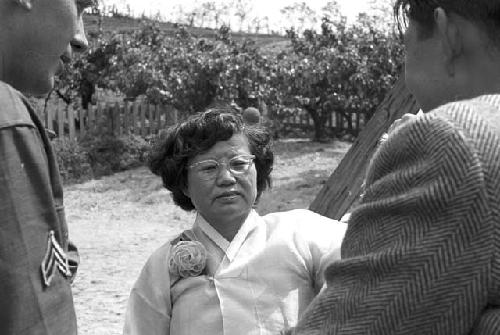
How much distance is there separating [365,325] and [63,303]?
23.0 inches

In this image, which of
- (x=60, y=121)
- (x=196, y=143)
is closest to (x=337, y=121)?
(x=60, y=121)

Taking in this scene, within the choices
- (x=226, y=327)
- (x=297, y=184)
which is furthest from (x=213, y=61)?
(x=226, y=327)

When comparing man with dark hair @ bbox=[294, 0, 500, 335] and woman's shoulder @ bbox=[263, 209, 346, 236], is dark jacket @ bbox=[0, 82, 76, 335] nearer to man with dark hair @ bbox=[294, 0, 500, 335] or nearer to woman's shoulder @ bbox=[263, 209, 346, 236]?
man with dark hair @ bbox=[294, 0, 500, 335]

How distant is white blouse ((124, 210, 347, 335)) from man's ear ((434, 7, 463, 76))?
3.89 ft

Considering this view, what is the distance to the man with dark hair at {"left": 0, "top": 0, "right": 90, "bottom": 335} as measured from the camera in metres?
1.39

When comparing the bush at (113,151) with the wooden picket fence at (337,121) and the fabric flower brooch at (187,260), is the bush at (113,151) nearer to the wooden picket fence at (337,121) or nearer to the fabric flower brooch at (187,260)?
the wooden picket fence at (337,121)

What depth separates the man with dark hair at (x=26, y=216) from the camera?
1391 millimetres

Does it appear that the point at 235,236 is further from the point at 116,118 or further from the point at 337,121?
the point at 337,121

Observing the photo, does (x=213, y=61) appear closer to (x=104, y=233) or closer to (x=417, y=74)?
(x=104, y=233)

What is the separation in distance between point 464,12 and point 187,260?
1.40 metres

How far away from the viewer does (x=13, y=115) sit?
56.3 inches

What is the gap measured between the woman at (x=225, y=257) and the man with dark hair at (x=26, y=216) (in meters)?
0.88

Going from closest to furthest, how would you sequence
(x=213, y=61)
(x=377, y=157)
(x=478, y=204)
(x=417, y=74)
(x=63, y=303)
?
1. (x=478, y=204)
2. (x=377, y=157)
3. (x=417, y=74)
4. (x=63, y=303)
5. (x=213, y=61)

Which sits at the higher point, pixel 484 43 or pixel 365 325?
Result: pixel 484 43
